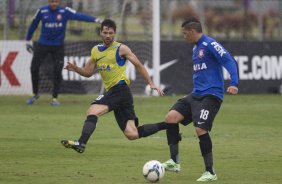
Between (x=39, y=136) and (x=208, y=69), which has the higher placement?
(x=208, y=69)

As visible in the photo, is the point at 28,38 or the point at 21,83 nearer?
the point at 28,38

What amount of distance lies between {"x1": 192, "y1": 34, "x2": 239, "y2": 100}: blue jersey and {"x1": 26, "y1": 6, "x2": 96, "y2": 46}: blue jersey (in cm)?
1069

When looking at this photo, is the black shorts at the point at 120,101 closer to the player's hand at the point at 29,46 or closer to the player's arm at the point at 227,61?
the player's arm at the point at 227,61

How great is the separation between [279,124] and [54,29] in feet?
21.6

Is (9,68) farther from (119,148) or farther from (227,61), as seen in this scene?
(227,61)

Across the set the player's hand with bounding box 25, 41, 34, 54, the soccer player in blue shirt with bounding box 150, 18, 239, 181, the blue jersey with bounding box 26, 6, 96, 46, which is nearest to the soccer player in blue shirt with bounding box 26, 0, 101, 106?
the blue jersey with bounding box 26, 6, 96, 46

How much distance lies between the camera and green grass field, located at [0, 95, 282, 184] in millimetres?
11047

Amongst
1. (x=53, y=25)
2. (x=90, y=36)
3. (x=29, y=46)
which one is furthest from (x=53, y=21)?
(x=90, y=36)

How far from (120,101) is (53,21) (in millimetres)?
9599

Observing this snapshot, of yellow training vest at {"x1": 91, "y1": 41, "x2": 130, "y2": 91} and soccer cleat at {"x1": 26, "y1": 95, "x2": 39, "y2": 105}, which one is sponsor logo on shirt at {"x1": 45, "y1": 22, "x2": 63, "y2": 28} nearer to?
soccer cleat at {"x1": 26, "y1": 95, "x2": 39, "y2": 105}

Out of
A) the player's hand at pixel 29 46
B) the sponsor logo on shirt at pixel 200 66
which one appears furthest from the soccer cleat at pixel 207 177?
the player's hand at pixel 29 46

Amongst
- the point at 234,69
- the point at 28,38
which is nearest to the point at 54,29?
the point at 28,38

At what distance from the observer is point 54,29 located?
70.7ft

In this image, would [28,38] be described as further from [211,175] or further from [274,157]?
[211,175]
